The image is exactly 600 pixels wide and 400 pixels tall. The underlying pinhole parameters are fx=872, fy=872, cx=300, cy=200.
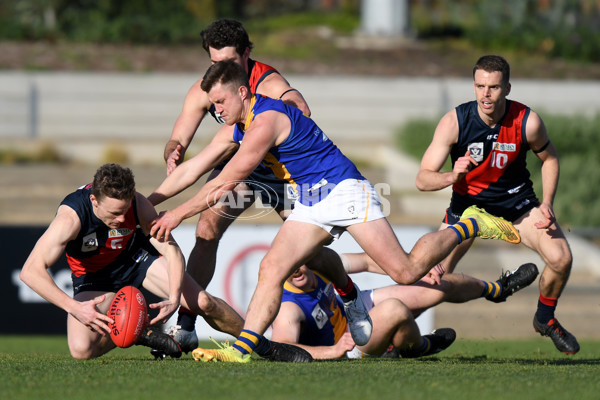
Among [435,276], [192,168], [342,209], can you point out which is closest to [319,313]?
[435,276]

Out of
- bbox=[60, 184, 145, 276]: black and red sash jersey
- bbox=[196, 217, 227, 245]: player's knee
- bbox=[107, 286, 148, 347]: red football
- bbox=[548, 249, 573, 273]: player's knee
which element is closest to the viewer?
bbox=[107, 286, 148, 347]: red football

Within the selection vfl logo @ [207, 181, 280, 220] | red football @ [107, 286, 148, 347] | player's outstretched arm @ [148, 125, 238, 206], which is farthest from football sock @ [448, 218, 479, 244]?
red football @ [107, 286, 148, 347]

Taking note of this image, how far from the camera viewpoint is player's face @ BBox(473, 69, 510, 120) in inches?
268

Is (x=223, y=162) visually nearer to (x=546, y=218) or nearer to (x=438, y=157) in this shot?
(x=438, y=157)

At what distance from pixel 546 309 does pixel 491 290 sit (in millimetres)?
505

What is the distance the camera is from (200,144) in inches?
765

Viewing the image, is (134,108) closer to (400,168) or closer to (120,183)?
(400,168)

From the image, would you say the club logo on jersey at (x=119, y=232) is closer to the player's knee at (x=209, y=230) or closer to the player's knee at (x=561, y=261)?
the player's knee at (x=209, y=230)

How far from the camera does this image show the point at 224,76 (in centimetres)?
600

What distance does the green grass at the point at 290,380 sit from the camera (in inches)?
187

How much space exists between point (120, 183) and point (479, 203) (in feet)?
9.76

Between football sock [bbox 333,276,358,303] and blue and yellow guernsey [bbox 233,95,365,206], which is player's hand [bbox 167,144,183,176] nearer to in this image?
blue and yellow guernsey [bbox 233,95,365,206]

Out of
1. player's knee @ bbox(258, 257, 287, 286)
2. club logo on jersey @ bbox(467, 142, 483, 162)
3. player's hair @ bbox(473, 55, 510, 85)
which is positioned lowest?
player's knee @ bbox(258, 257, 287, 286)

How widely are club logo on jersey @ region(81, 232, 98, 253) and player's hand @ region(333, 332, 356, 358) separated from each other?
6.60ft
